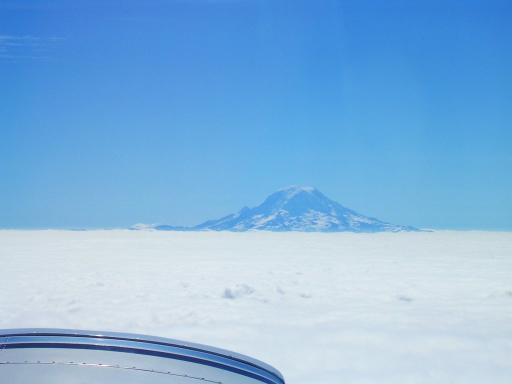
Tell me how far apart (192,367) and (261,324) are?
12.0 ft

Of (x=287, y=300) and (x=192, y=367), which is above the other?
(x=287, y=300)

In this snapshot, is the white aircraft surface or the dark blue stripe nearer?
the white aircraft surface

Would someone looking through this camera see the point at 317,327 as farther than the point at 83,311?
No

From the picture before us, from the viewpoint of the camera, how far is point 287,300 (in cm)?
639

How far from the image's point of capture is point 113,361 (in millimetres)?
1499

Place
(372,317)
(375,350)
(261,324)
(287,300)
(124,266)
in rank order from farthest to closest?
(124,266) → (287,300) → (372,317) → (261,324) → (375,350)

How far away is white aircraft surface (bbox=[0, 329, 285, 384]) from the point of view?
1.41 m

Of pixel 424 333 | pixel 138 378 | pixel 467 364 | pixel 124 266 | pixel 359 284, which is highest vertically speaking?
pixel 124 266

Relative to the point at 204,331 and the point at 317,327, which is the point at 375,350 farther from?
the point at 204,331

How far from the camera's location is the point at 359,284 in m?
7.74

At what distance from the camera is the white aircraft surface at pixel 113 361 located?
1.41 meters

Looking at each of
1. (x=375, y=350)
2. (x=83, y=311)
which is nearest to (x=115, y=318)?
(x=83, y=311)

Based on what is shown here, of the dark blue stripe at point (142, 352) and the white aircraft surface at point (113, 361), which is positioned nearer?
the white aircraft surface at point (113, 361)

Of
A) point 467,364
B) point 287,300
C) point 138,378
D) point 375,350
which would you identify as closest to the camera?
point 138,378
